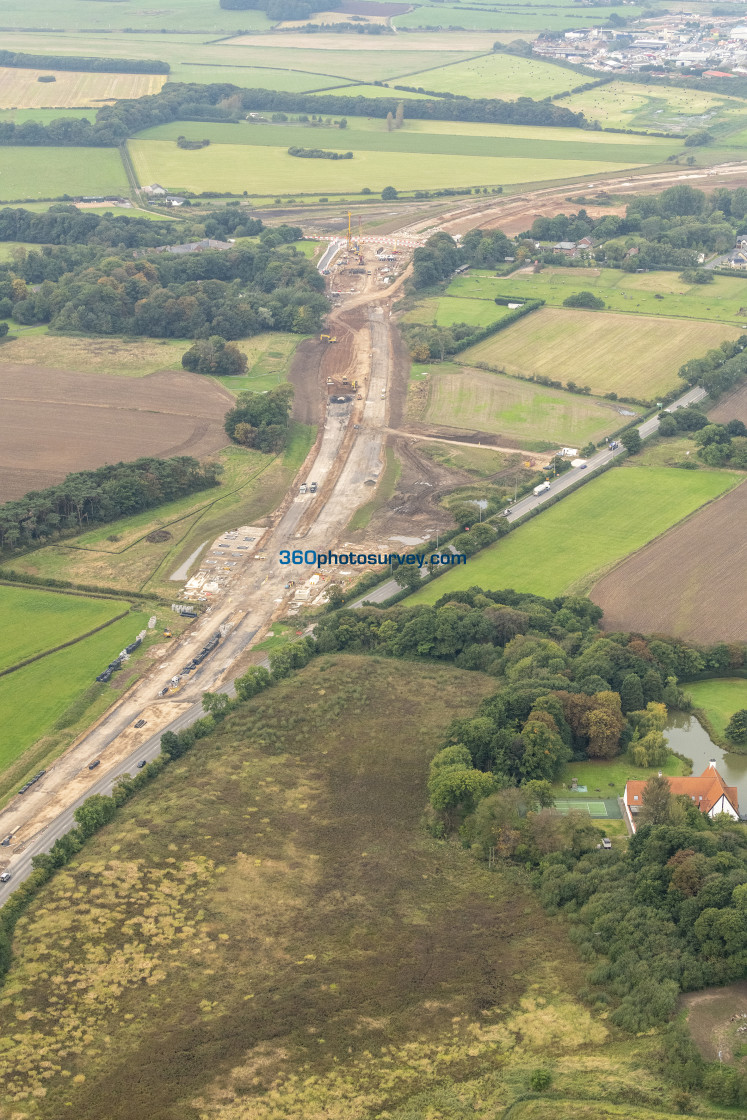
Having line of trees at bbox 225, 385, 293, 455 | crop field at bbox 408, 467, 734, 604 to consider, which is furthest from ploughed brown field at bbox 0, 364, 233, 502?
crop field at bbox 408, 467, 734, 604

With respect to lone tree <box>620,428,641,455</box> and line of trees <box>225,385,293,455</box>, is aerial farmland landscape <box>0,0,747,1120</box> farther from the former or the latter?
line of trees <box>225,385,293,455</box>

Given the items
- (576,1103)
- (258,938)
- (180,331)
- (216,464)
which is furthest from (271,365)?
(576,1103)

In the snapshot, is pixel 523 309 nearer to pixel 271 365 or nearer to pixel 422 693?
pixel 271 365

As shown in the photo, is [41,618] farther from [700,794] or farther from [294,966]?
[700,794]

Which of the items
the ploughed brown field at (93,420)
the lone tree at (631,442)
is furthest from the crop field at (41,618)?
the lone tree at (631,442)

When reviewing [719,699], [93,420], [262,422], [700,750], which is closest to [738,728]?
[700,750]

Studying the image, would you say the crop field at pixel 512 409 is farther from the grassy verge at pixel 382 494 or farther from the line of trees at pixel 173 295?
the line of trees at pixel 173 295

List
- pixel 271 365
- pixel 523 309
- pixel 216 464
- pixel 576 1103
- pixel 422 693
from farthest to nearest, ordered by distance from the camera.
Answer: pixel 523 309
pixel 271 365
pixel 216 464
pixel 422 693
pixel 576 1103
